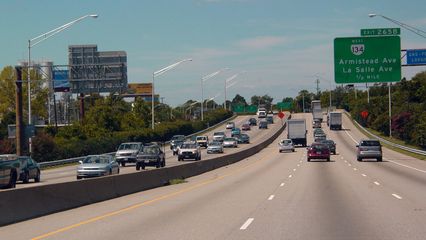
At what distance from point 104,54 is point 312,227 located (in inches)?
3387

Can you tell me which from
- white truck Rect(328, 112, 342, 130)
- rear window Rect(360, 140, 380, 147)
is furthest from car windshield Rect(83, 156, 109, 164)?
white truck Rect(328, 112, 342, 130)

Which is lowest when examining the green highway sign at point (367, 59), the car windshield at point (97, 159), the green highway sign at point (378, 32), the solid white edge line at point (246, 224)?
the solid white edge line at point (246, 224)

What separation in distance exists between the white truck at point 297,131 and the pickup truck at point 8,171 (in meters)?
54.9

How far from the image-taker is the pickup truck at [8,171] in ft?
108

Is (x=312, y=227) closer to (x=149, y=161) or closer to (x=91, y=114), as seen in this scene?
(x=149, y=161)

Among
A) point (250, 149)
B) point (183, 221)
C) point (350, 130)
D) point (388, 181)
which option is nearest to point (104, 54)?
point (250, 149)

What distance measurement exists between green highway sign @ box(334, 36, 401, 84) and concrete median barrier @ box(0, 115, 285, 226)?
69.0 ft

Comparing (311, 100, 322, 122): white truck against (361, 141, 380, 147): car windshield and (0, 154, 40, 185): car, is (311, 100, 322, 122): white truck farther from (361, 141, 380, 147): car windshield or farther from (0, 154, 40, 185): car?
(0, 154, 40, 185): car

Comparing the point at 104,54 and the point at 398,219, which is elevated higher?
the point at 104,54

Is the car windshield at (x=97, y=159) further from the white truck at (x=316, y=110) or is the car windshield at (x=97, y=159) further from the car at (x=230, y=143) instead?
the white truck at (x=316, y=110)

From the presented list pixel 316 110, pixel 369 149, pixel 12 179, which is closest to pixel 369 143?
pixel 369 149

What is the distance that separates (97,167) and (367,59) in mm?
25286

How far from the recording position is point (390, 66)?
178 feet

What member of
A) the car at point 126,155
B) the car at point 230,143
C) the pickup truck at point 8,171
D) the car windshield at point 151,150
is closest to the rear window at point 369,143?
the car windshield at point 151,150
